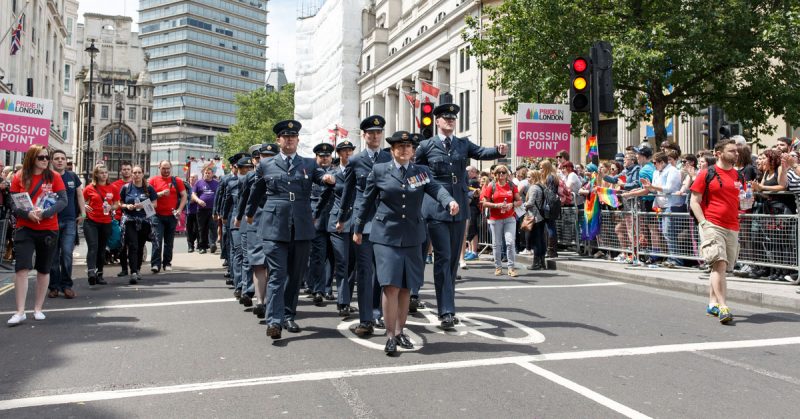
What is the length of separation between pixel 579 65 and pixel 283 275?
8001mm

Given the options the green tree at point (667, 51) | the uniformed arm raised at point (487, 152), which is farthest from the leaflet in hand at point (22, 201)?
the green tree at point (667, 51)

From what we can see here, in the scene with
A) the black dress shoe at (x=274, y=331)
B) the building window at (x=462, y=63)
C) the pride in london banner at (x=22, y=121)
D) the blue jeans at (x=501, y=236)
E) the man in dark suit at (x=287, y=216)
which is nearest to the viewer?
the black dress shoe at (x=274, y=331)

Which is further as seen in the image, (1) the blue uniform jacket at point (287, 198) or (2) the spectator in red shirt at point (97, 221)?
(2) the spectator in red shirt at point (97, 221)

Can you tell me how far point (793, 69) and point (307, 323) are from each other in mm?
22100

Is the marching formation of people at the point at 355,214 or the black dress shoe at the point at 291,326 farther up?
the marching formation of people at the point at 355,214

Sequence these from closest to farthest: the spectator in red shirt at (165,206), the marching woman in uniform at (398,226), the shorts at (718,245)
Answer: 1. the marching woman in uniform at (398,226)
2. the shorts at (718,245)
3. the spectator in red shirt at (165,206)

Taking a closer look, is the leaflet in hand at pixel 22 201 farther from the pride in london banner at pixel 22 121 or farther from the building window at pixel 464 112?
the building window at pixel 464 112

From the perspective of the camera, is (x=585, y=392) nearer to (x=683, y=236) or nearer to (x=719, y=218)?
(x=719, y=218)

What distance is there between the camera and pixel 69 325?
26.6 feet

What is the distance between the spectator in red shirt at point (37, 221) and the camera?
8.33 m

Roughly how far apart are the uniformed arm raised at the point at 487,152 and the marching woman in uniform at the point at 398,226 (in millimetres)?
1376

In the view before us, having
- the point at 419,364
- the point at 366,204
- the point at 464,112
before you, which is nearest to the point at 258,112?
the point at 464,112

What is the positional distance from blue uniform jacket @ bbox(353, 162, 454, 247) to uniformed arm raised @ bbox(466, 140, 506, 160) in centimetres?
138

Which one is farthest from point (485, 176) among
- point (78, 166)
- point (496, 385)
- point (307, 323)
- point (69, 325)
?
point (78, 166)
